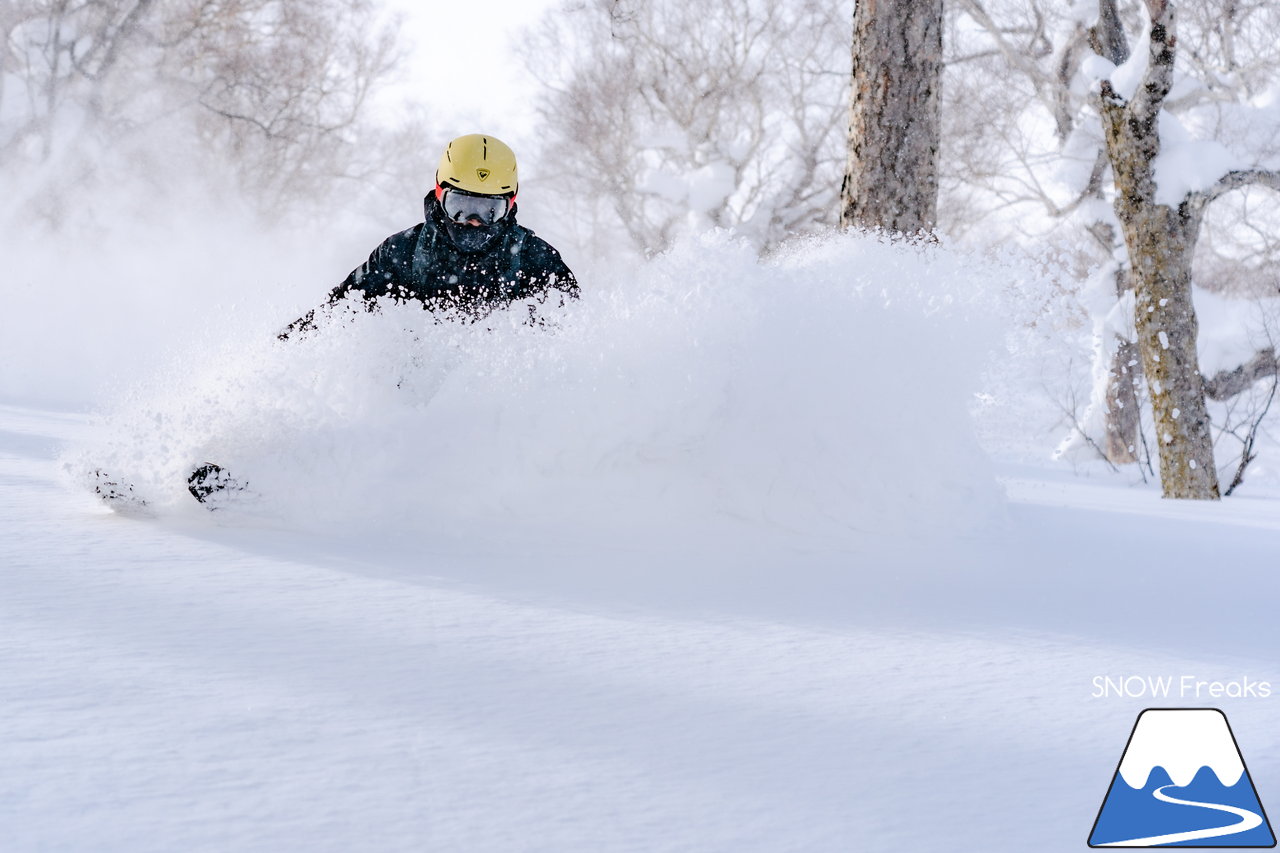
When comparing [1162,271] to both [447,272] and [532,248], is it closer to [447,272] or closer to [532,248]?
[532,248]

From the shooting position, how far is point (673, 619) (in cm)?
229

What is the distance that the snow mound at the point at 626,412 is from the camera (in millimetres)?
3123

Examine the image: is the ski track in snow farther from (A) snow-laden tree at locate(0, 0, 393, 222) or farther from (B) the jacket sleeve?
(A) snow-laden tree at locate(0, 0, 393, 222)


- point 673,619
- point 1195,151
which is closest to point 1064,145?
point 1195,151

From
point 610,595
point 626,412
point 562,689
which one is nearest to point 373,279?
point 626,412

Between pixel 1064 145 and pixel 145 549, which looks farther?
pixel 1064 145

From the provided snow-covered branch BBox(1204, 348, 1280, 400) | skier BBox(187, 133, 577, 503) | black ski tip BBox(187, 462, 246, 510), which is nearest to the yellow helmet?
skier BBox(187, 133, 577, 503)

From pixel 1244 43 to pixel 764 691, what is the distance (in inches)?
630

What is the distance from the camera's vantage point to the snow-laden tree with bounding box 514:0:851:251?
66.5ft

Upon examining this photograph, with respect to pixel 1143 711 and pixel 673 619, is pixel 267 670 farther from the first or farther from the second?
pixel 1143 711

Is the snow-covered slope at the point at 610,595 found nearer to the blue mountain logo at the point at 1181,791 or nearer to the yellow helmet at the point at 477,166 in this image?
the blue mountain logo at the point at 1181,791

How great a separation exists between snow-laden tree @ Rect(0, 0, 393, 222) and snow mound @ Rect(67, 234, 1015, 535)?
16.8 meters

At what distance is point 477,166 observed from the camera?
154 inches

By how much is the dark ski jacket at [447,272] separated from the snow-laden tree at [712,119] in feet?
53.2
